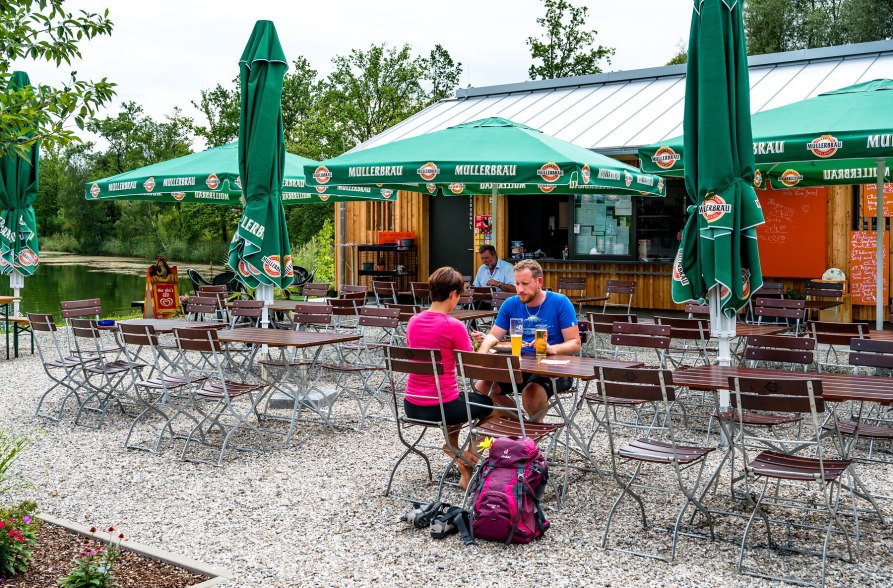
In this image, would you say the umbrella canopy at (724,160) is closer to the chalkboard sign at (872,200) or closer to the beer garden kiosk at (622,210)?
the beer garden kiosk at (622,210)

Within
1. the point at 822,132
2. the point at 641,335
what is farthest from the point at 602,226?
the point at 641,335

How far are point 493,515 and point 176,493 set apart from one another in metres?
2.11

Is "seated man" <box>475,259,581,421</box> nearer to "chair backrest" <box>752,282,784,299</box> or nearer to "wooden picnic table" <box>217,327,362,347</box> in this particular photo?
"wooden picnic table" <box>217,327,362,347</box>

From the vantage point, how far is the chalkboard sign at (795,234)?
44.5 ft

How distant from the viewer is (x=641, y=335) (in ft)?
22.7

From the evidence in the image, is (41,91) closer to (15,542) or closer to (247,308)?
(15,542)

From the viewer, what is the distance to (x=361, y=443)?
6.76m

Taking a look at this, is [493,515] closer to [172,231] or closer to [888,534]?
[888,534]

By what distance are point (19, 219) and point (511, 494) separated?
998 centimetres

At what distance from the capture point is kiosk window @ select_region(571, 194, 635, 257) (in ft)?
51.2

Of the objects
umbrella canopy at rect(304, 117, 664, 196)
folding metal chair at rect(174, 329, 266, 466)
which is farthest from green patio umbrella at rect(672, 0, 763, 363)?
folding metal chair at rect(174, 329, 266, 466)

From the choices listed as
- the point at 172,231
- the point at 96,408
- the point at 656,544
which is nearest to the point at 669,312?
the point at 96,408

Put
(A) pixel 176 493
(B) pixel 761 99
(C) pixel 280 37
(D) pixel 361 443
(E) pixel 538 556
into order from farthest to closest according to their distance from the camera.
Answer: (B) pixel 761 99 < (C) pixel 280 37 < (D) pixel 361 443 < (A) pixel 176 493 < (E) pixel 538 556

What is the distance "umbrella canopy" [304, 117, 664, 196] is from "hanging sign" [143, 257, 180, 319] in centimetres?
533
